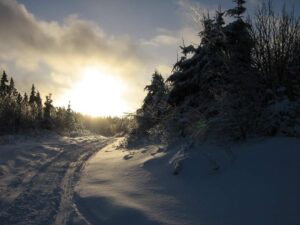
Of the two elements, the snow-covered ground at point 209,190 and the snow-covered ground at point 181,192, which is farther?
the snow-covered ground at point 181,192

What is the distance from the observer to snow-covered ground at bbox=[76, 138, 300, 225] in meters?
6.22

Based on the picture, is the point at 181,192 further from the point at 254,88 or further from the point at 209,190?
the point at 254,88

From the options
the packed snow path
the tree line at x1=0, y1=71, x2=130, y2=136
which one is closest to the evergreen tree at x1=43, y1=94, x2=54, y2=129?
the tree line at x1=0, y1=71, x2=130, y2=136

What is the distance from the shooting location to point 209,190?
7629 mm

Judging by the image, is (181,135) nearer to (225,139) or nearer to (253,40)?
(225,139)

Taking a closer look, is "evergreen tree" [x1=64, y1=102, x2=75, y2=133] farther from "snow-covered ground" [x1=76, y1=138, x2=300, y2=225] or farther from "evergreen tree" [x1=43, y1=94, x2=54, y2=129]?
"snow-covered ground" [x1=76, y1=138, x2=300, y2=225]

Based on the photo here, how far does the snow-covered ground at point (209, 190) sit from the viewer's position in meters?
6.22

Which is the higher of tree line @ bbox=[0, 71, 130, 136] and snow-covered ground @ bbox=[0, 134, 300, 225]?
tree line @ bbox=[0, 71, 130, 136]

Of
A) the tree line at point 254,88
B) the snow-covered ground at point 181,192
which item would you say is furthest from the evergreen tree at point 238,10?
the snow-covered ground at point 181,192

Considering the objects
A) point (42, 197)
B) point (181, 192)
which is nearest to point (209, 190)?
point (181, 192)

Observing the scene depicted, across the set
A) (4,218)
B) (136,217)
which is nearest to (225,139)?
(136,217)

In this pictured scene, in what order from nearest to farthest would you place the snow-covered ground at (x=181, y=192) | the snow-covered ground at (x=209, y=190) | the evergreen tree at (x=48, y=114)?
the snow-covered ground at (x=209, y=190) → the snow-covered ground at (x=181, y=192) → the evergreen tree at (x=48, y=114)

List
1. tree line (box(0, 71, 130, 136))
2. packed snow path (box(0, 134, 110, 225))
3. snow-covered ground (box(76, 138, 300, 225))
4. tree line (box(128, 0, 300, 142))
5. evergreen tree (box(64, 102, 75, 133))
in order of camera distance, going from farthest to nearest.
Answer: evergreen tree (box(64, 102, 75, 133))
tree line (box(0, 71, 130, 136))
tree line (box(128, 0, 300, 142))
packed snow path (box(0, 134, 110, 225))
snow-covered ground (box(76, 138, 300, 225))

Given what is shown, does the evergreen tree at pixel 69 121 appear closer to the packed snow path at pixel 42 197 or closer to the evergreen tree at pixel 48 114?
the evergreen tree at pixel 48 114
